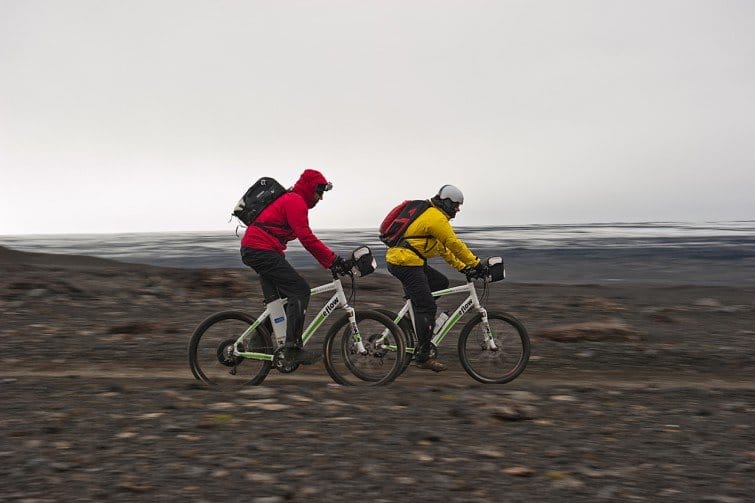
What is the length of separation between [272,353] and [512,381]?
9.89 ft

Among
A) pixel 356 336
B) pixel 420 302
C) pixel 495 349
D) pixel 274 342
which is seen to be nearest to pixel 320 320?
pixel 356 336

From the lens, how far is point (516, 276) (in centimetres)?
2991

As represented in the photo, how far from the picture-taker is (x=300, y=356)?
26.3 ft

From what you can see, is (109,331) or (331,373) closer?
(331,373)

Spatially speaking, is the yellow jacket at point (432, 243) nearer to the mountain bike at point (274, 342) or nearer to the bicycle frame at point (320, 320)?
the mountain bike at point (274, 342)

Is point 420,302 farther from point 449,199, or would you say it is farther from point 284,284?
point 284,284

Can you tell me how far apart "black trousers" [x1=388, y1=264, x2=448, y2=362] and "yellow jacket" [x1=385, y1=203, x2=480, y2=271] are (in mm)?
101

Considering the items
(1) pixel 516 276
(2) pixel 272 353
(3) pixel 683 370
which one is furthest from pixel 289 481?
(1) pixel 516 276

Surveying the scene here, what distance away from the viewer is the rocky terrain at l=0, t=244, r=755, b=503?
527 centimetres

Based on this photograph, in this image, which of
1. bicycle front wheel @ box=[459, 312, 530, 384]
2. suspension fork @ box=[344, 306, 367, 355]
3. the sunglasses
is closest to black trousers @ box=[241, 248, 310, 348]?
suspension fork @ box=[344, 306, 367, 355]

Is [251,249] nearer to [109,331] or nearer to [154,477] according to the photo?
[154,477]

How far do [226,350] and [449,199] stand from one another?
3.01 m

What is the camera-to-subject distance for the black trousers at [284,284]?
7762mm

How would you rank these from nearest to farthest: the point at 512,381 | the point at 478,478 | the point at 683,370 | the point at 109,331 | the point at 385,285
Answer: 1. the point at 478,478
2. the point at 512,381
3. the point at 683,370
4. the point at 109,331
5. the point at 385,285
